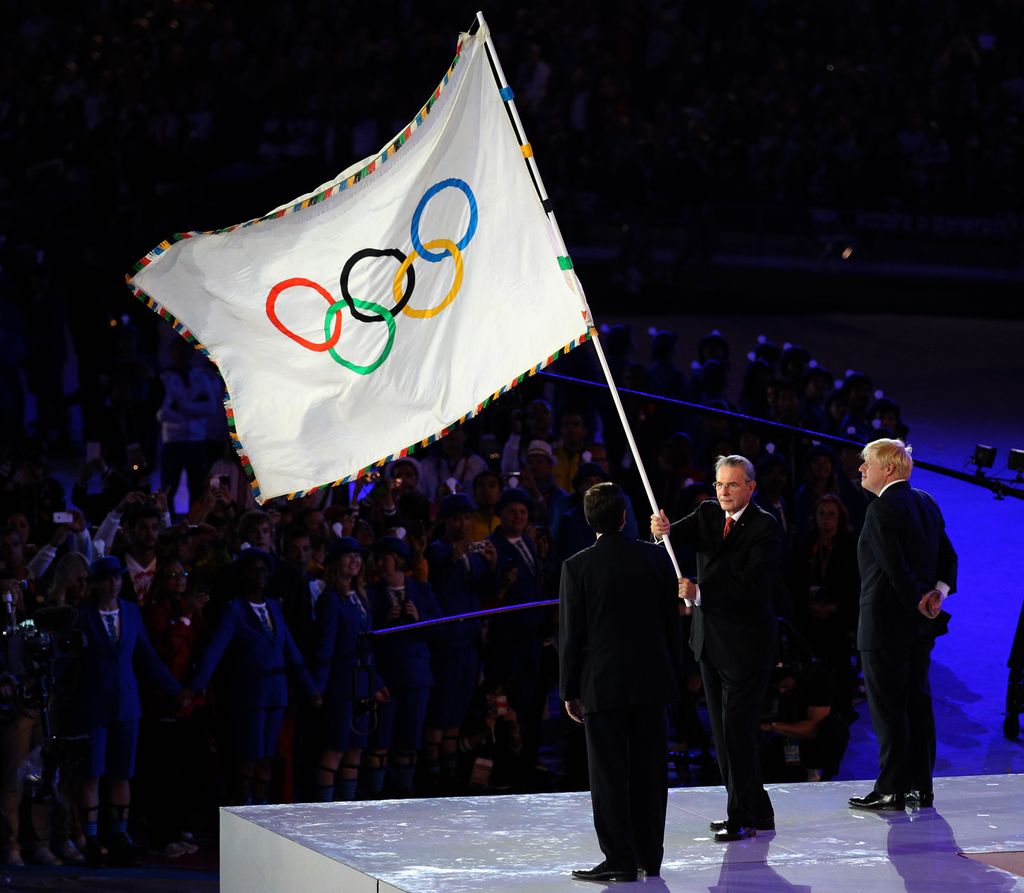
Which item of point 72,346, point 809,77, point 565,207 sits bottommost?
point 72,346

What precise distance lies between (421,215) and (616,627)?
2.12 m

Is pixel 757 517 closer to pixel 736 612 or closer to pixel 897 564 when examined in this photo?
pixel 736 612

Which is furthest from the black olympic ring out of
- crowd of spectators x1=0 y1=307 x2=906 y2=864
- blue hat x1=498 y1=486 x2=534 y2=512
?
blue hat x1=498 y1=486 x2=534 y2=512

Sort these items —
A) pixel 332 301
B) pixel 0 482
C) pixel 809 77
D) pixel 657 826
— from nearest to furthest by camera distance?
pixel 657 826
pixel 332 301
pixel 0 482
pixel 809 77

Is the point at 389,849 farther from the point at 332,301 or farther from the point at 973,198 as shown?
the point at 973,198

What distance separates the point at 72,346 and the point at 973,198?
1069 cm

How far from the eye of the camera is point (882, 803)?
8.20 metres

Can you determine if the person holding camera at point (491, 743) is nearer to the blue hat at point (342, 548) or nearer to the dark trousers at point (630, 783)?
the blue hat at point (342, 548)

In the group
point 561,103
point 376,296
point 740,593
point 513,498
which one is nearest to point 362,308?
point 376,296

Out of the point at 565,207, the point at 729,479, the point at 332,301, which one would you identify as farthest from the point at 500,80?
the point at 565,207

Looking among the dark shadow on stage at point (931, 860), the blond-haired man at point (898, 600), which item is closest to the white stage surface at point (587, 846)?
the dark shadow on stage at point (931, 860)

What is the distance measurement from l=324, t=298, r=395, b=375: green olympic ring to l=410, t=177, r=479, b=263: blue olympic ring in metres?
0.29

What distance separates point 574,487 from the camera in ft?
41.0

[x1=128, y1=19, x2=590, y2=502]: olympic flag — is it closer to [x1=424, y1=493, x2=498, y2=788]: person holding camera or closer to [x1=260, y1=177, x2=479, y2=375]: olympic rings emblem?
[x1=260, y1=177, x2=479, y2=375]: olympic rings emblem
